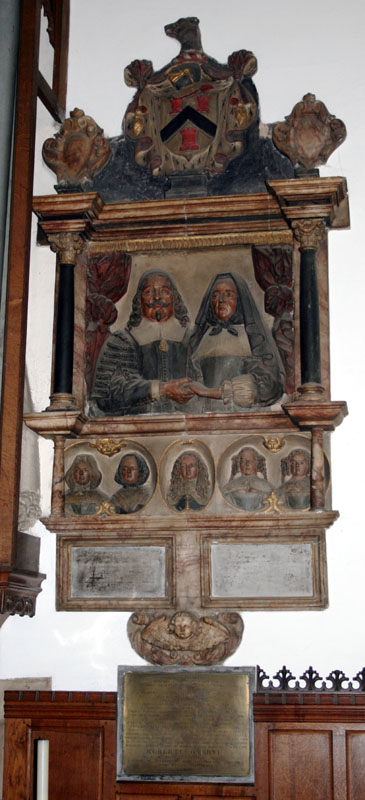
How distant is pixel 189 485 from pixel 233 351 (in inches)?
31.9

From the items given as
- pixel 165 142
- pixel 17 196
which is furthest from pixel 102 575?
pixel 165 142

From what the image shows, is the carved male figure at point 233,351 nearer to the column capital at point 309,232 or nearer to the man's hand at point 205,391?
the man's hand at point 205,391

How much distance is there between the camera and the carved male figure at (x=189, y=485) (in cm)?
579

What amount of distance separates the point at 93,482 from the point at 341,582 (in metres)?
1.47

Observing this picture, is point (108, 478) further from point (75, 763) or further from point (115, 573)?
point (75, 763)

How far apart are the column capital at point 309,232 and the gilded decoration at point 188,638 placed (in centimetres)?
206

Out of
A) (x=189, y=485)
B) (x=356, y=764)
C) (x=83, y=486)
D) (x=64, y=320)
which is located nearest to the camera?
(x=356, y=764)

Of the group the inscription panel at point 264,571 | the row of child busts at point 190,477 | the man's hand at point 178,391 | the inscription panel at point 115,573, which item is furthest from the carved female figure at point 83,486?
the inscription panel at point 264,571

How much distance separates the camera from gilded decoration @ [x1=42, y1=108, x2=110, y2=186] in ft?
20.6

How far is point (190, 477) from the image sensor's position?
5816 mm

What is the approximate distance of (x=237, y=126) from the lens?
6.30 meters

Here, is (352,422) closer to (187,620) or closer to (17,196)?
(187,620)

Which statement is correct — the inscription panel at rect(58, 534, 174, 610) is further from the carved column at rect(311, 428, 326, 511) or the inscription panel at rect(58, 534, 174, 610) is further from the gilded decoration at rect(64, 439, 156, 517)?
the carved column at rect(311, 428, 326, 511)

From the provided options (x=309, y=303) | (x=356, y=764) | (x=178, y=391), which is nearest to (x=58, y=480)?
(x=178, y=391)
